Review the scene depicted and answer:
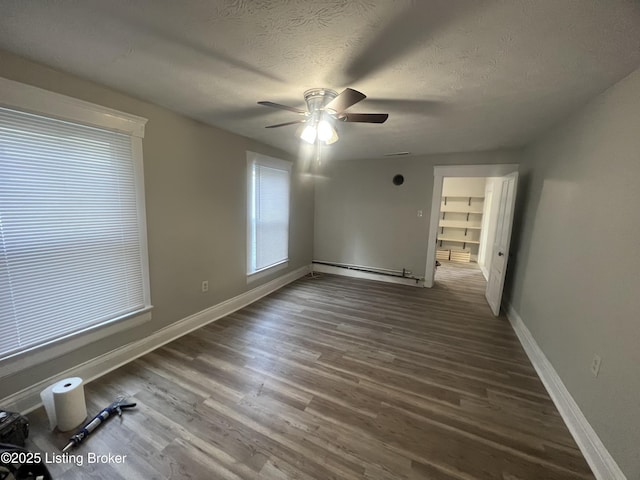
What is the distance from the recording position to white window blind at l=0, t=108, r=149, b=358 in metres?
1.59

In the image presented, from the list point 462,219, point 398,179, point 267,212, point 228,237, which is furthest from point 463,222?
point 228,237

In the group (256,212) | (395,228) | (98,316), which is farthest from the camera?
(395,228)

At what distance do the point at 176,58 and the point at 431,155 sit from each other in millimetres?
3909

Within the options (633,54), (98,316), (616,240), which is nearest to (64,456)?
(98,316)

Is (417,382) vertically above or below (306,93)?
below

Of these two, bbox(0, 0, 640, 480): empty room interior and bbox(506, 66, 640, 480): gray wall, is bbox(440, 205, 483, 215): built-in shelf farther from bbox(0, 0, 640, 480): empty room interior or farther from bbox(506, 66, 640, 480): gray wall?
bbox(506, 66, 640, 480): gray wall

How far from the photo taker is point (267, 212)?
3832mm

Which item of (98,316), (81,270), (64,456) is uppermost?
(81,270)

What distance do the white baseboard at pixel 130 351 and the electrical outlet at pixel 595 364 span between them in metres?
3.39

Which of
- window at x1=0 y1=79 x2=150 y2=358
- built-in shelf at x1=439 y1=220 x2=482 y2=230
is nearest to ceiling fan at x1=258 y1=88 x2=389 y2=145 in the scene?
window at x1=0 y1=79 x2=150 y2=358

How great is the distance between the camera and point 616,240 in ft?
4.98

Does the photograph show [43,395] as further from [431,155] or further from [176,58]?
[431,155]

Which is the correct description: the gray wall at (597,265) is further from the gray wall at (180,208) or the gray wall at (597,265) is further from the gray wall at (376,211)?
the gray wall at (180,208)

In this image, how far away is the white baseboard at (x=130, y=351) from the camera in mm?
1728
